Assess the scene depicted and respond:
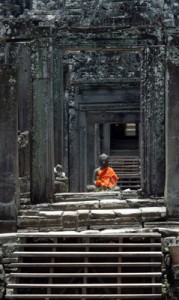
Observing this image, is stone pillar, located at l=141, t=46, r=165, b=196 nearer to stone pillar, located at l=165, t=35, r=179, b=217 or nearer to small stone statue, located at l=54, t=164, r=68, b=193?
stone pillar, located at l=165, t=35, r=179, b=217

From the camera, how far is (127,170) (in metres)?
24.0

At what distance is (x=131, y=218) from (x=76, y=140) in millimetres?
8962

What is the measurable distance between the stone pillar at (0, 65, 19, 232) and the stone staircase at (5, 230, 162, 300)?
2.12ft

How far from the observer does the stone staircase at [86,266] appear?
24.1 feet

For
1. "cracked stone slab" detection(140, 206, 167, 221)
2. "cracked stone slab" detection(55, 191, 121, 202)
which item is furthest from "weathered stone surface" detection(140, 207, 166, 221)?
"cracked stone slab" detection(55, 191, 121, 202)

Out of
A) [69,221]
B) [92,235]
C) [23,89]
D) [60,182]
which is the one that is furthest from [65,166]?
[92,235]

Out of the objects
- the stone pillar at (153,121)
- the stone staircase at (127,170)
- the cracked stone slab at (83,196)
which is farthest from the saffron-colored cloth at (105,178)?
the stone staircase at (127,170)

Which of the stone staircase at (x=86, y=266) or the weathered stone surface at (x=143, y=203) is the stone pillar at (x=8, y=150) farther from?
the weathered stone surface at (x=143, y=203)

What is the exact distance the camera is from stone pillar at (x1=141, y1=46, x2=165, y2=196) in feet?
34.6

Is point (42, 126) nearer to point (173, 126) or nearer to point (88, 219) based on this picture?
point (88, 219)

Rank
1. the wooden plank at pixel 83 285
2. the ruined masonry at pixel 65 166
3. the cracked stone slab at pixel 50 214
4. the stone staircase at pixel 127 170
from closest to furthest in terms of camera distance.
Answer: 1. the wooden plank at pixel 83 285
2. the ruined masonry at pixel 65 166
3. the cracked stone slab at pixel 50 214
4. the stone staircase at pixel 127 170

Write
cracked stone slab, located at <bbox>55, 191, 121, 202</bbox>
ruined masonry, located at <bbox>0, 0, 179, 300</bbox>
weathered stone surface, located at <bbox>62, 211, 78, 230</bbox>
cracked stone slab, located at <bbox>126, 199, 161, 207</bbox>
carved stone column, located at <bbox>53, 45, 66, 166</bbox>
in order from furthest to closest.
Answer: carved stone column, located at <bbox>53, 45, 66, 166</bbox>
cracked stone slab, located at <bbox>55, 191, 121, 202</bbox>
cracked stone slab, located at <bbox>126, 199, 161, 207</bbox>
weathered stone surface, located at <bbox>62, 211, 78, 230</bbox>
ruined masonry, located at <bbox>0, 0, 179, 300</bbox>

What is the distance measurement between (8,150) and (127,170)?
15574mm

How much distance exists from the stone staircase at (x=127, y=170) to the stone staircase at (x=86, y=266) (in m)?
14.2
